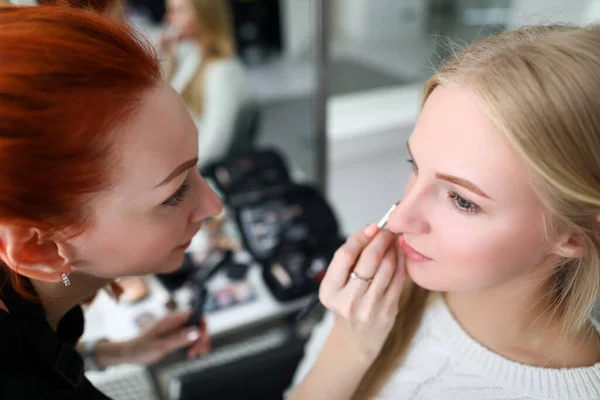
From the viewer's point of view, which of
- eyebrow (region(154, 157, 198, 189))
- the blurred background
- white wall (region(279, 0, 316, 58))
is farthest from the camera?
white wall (region(279, 0, 316, 58))

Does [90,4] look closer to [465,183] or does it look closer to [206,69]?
[465,183]

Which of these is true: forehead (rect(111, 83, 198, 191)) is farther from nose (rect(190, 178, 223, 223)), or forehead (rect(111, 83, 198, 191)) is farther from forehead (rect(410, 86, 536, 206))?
forehead (rect(410, 86, 536, 206))

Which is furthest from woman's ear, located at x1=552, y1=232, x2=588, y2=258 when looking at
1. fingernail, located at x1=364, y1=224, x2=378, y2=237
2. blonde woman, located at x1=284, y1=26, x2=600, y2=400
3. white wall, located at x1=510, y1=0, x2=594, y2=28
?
white wall, located at x1=510, y1=0, x2=594, y2=28

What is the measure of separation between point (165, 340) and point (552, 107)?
27.3 inches

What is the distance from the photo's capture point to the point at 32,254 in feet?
1.67

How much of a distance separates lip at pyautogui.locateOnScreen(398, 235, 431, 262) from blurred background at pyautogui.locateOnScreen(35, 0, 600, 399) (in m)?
0.23

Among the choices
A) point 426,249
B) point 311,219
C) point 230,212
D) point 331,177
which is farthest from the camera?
point 331,177

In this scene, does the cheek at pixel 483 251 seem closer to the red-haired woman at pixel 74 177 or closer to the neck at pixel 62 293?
the red-haired woman at pixel 74 177

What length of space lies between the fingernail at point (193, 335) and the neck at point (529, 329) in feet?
1.60

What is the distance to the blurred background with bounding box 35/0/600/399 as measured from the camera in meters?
1.01

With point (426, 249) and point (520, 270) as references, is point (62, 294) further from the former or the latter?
point (520, 270)

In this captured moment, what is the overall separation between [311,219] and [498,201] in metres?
0.76

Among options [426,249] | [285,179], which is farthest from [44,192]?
[285,179]

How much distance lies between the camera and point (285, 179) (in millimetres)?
1373
